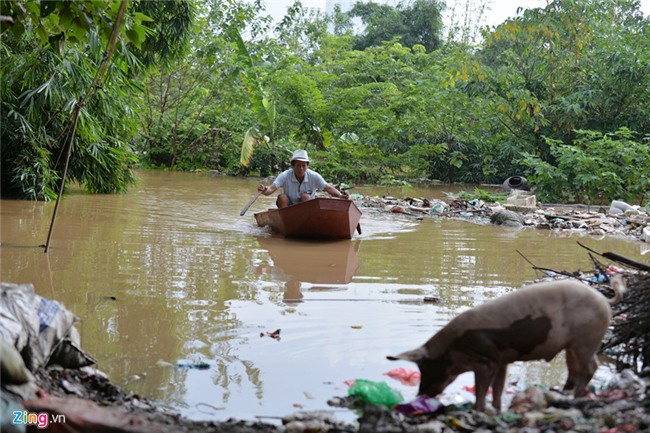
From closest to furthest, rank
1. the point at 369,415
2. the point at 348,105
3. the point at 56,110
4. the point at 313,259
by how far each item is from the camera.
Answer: the point at 369,415 → the point at 313,259 → the point at 56,110 → the point at 348,105

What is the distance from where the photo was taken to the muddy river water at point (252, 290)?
4.73 metres

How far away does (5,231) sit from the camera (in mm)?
10203

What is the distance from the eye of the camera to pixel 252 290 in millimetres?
7395

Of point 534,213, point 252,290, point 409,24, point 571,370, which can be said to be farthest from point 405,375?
point 409,24

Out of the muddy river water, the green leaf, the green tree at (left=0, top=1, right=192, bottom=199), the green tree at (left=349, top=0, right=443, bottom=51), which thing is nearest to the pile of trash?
the muddy river water

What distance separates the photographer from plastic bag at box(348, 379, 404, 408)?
4172 millimetres

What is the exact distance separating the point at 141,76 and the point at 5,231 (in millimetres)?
7412

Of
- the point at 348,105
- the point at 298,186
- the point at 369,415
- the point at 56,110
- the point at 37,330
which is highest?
the point at 348,105

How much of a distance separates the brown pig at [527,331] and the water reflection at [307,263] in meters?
3.20

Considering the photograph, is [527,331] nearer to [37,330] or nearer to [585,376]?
[585,376]

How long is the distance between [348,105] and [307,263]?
14841 mm

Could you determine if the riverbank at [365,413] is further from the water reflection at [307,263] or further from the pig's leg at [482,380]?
the water reflection at [307,263]

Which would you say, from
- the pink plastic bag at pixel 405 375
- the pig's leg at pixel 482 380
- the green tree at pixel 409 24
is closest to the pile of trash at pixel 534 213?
the pink plastic bag at pixel 405 375

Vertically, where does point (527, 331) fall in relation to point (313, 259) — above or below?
above
